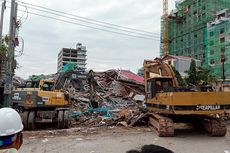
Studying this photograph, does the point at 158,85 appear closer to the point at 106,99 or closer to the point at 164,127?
the point at 164,127

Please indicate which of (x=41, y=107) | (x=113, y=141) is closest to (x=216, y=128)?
(x=113, y=141)

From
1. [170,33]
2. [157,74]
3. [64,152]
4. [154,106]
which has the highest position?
[170,33]

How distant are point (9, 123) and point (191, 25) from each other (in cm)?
8654

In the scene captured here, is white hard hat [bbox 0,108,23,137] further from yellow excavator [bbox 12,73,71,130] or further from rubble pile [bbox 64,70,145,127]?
rubble pile [bbox 64,70,145,127]

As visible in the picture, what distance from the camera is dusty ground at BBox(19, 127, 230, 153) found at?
991 centimetres

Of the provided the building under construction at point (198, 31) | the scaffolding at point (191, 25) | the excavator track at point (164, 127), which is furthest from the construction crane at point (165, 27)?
the excavator track at point (164, 127)

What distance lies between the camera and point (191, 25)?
85250mm

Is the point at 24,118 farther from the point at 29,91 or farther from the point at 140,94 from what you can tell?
the point at 140,94

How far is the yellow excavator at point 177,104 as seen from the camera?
1145cm

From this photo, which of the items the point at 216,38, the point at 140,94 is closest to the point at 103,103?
the point at 140,94

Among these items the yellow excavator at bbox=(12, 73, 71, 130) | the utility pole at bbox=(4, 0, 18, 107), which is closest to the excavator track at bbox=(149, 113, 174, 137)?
the yellow excavator at bbox=(12, 73, 71, 130)

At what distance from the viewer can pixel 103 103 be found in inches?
894

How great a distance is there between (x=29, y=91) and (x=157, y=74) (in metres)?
5.83

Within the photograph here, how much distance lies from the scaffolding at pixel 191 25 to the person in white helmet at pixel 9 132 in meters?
75.1
